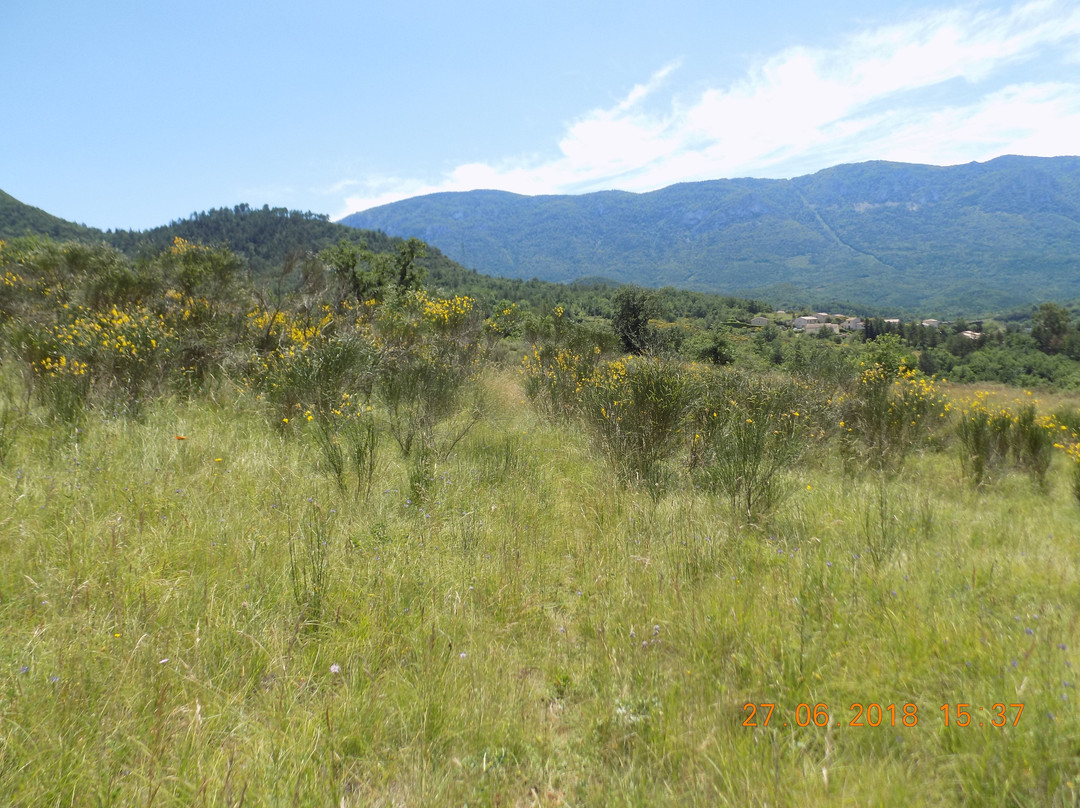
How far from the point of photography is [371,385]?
247 inches

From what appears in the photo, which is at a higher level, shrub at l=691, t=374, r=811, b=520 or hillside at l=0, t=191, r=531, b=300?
hillside at l=0, t=191, r=531, b=300

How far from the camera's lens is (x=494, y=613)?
235 cm

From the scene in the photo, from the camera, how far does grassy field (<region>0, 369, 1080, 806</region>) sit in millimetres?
1441

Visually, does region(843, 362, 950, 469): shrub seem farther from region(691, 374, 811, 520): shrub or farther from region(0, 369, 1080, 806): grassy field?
region(0, 369, 1080, 806): grassy field

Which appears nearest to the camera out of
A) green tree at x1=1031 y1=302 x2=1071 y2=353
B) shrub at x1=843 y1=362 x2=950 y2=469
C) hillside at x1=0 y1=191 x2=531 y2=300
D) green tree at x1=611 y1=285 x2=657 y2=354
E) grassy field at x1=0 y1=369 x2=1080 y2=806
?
grassy field at x1=0 y1=369 x2=1080 y2=806

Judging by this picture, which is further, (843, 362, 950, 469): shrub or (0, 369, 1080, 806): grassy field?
(843, 362, 950, 469): shrub

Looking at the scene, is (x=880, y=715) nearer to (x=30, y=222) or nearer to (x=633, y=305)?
(x=633, y=305)

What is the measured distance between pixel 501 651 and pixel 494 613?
318 millimetres

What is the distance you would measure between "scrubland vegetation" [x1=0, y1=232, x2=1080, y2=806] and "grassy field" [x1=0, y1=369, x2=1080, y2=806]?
0.01 meters

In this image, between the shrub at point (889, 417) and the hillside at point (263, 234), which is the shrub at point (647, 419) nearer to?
the shrub at point (889, 417)

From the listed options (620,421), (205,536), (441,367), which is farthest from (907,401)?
(205,536)

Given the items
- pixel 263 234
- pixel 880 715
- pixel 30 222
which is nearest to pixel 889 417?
pixel 880 715

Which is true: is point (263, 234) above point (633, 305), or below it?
above

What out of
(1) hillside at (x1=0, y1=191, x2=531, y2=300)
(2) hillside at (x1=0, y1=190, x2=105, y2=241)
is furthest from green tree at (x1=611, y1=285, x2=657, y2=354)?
(2) hillside at (x1=0, y1=190, x2=105, y2=241)
